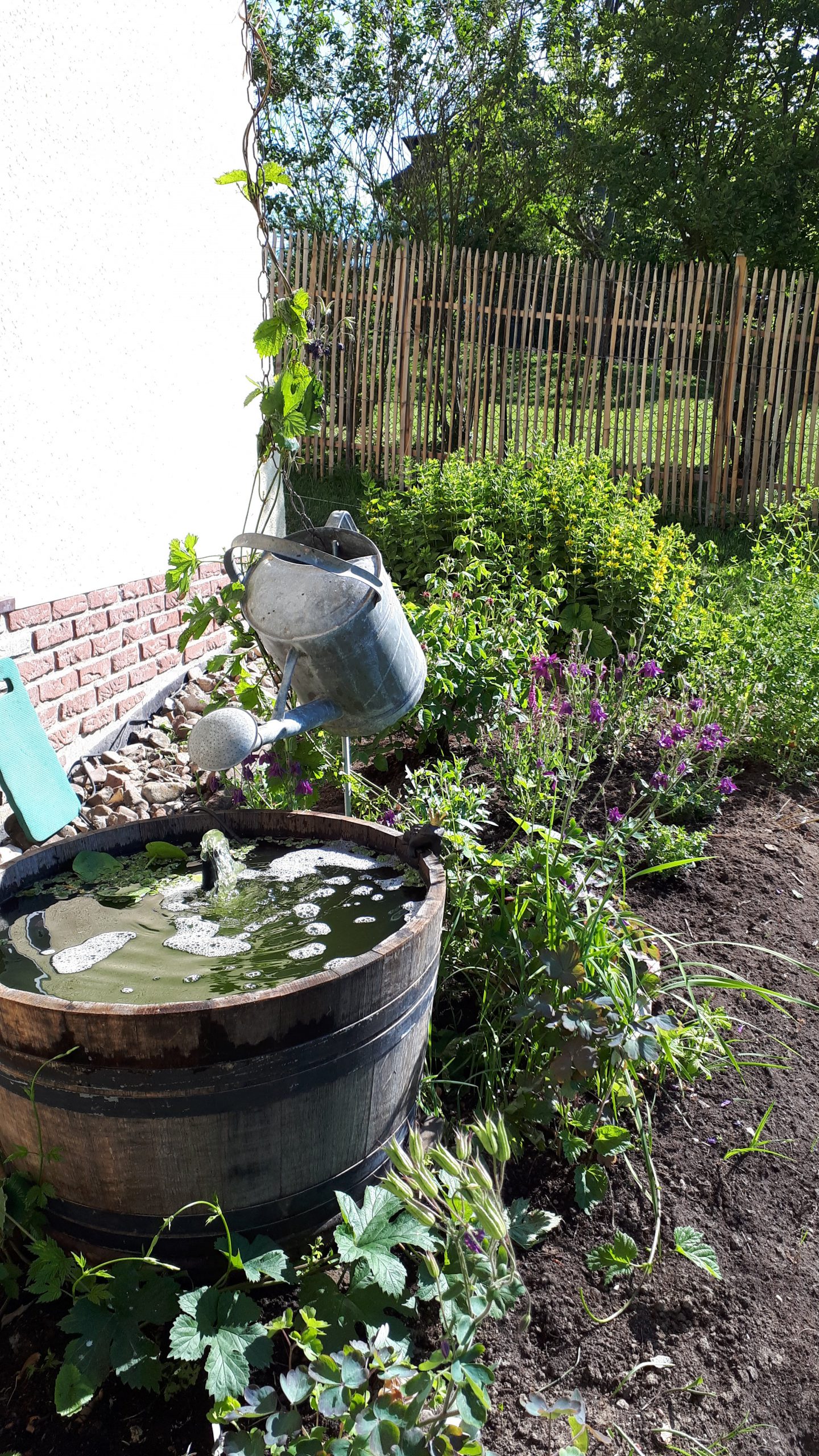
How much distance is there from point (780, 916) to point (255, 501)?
→ 3956mm

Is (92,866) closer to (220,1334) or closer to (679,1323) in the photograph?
(220,1334)

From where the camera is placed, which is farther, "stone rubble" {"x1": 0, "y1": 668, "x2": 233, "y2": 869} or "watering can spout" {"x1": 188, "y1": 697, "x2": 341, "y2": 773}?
"stone rubble" {"x1": 0, "y1": 668, "x2": 233, "y2": 869}

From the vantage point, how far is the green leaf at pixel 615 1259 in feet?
5.61

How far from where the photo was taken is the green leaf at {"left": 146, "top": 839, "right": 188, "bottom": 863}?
200 centimetres

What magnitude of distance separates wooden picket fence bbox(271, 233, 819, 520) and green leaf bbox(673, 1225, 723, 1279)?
7427 mm

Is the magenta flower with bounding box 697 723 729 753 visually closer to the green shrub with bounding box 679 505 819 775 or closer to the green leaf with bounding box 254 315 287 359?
the green shrub with bounding box 679 505 819 775

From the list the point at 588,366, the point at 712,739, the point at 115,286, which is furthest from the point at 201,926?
the point at 588,366

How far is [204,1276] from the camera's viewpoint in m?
1.47

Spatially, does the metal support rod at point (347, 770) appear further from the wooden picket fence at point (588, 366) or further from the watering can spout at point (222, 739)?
the wooden picket fence at point (588, 366)

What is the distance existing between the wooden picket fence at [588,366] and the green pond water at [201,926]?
7007 millimetres

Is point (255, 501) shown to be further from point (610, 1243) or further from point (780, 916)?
point (610, 1243)

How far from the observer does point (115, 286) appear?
12.3 ft

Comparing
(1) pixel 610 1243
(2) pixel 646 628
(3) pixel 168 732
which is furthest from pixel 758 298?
(1) pixel 610 1243

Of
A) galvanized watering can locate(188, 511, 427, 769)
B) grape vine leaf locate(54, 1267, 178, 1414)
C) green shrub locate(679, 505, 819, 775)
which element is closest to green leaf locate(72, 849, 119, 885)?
galvanized watering can locate(188, 511, 427, 769)
